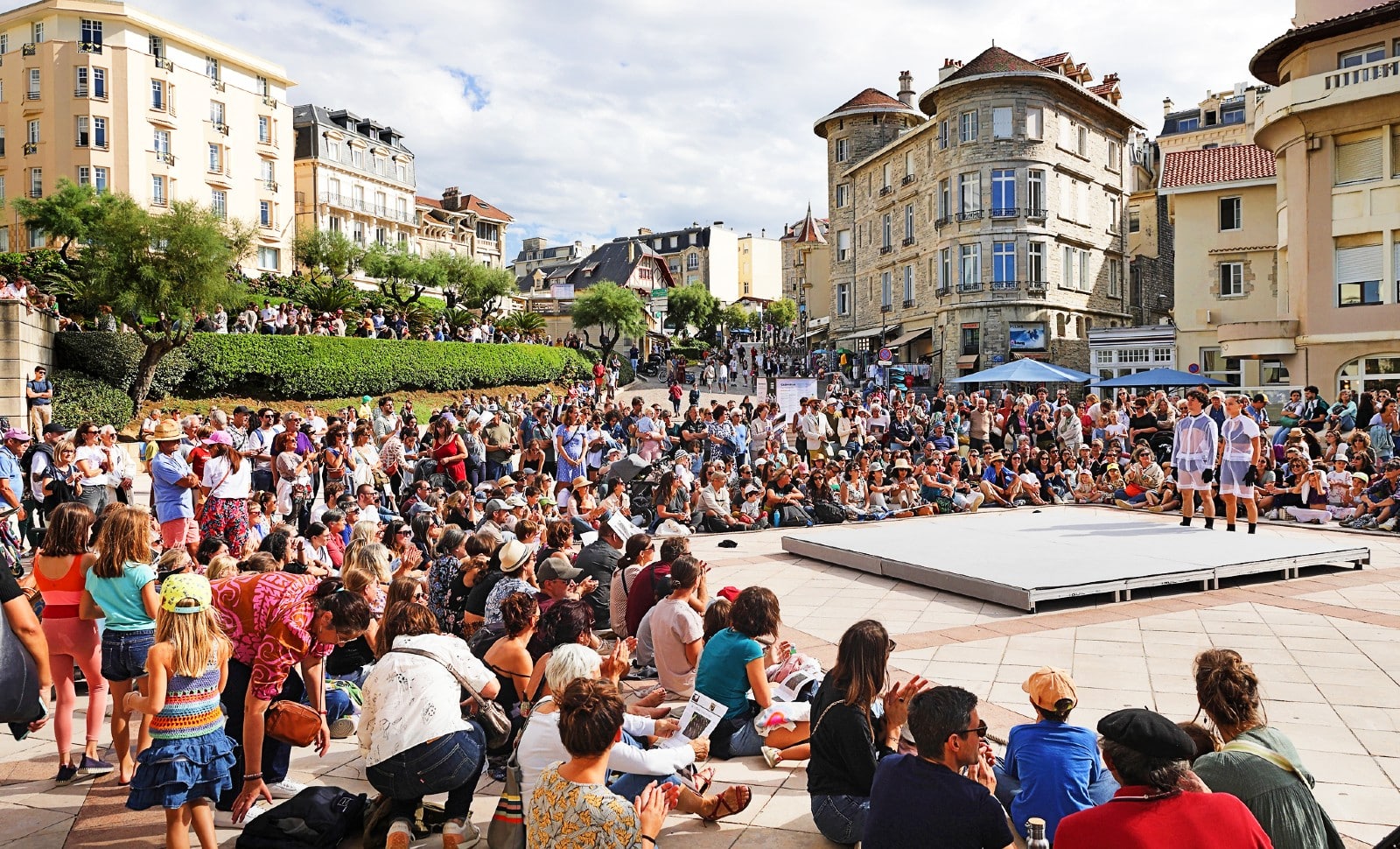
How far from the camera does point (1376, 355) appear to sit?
2370cm

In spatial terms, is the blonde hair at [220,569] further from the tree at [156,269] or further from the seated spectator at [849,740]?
the tree at [156,269]

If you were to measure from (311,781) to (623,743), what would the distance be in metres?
2.09

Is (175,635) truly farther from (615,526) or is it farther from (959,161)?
(959,161)

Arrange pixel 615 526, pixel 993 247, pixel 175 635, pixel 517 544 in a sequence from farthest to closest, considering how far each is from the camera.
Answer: pixel 993 247
pixel 615 526
pixel 517 544
pixel 175 635

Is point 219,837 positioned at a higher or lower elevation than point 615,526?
lower

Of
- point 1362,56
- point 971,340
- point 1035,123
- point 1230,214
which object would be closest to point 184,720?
point 1362,56

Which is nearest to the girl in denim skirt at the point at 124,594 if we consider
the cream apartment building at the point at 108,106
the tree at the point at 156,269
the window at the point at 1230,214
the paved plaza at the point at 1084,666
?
the paved plaza at the point at 1084,666

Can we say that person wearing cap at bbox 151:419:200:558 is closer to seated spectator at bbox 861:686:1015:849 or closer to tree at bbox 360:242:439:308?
seated spectator at bbox 861:686:1015:849

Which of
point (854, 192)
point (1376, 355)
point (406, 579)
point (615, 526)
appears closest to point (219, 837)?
point (406, 579)

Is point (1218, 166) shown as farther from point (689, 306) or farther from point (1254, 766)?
point (689, 306)

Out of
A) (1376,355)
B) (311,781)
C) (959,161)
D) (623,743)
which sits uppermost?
(959,161)

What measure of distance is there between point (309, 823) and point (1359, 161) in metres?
28.4

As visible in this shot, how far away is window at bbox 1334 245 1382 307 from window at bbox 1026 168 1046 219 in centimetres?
1318

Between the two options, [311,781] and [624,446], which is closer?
[311,781]
